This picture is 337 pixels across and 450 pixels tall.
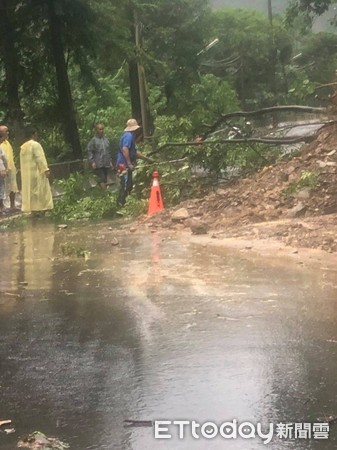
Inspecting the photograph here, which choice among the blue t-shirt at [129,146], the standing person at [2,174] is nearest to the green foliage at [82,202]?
the blue t-shirt at [129,146]

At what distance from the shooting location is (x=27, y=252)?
1238 cm

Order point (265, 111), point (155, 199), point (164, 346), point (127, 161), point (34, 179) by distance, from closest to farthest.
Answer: point (164, 346) → point (155, 199) → point (265, 111) → point (34, 179) → point (127, 161)

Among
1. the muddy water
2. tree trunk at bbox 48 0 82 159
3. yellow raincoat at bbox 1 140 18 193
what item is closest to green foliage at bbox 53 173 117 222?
Result: yellow raincoat at bbox 1 140 18 193

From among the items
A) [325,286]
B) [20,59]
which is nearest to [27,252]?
[325,286]

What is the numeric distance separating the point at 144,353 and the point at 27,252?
5896 millimetres

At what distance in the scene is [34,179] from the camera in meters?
16.5

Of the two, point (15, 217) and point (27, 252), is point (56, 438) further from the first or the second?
point (15, 217)

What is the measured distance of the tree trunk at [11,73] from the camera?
23.9 m

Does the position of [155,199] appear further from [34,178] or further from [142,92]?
[142,92]

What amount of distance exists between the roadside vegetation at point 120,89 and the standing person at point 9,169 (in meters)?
1.00

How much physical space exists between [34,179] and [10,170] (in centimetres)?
156

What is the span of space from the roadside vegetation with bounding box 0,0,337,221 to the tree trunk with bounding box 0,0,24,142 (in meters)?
0.03

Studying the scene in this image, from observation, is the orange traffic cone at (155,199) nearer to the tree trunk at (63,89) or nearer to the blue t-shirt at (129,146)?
the blue t-shirt at (129,146)

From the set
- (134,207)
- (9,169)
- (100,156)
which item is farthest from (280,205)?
(100,156)
